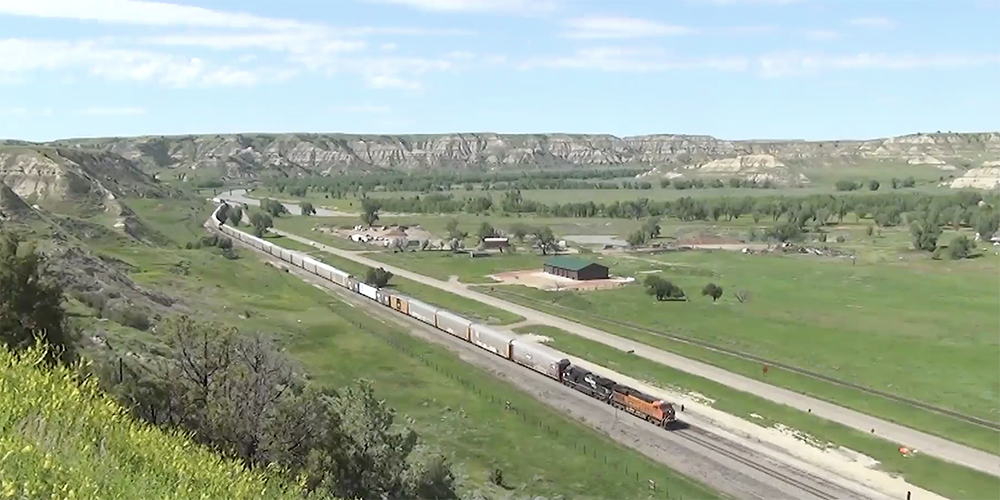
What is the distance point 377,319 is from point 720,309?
1332 inches

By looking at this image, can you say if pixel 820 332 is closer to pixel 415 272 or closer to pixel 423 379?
pixel 423 379

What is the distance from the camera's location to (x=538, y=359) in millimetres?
56344

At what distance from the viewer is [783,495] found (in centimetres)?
3641

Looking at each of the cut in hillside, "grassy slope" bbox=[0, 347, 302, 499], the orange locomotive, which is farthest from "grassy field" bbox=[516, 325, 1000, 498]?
the cut in hillside

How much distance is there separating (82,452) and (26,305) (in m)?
14.2

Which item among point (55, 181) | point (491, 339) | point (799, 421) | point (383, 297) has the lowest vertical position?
point (383, 297)

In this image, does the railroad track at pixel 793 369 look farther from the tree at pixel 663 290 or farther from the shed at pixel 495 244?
the shed at pixel 495 244

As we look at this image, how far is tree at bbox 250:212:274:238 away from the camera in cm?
15538

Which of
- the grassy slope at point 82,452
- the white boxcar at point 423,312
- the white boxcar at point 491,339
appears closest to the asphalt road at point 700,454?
the white boxcar at point 491,339

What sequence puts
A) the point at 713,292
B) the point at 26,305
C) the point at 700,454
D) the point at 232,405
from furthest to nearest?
the point at 713,292, the point at 700,454, the point at 232,405, the point at 26,305

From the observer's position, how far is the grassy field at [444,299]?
78500 mm

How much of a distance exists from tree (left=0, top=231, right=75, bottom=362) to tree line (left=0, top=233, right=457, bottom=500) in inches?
1.1

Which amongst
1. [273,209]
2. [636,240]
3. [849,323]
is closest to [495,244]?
[636,240]

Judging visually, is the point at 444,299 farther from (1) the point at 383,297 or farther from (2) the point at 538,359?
(2) the point at 538,359
